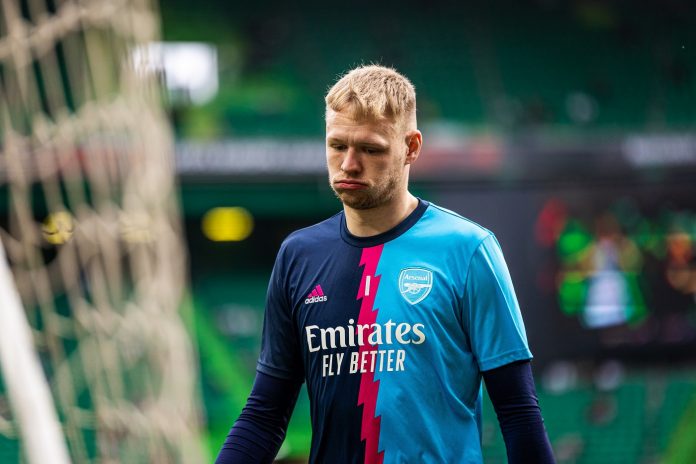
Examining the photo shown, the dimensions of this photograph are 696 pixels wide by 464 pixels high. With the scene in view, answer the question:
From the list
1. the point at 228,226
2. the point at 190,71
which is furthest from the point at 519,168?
the point at 190,71

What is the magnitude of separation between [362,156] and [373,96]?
12cm

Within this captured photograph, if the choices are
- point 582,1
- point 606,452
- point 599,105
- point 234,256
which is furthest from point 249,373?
point 582,1

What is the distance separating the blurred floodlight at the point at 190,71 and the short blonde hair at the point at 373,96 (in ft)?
37.0

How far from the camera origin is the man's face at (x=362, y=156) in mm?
2361

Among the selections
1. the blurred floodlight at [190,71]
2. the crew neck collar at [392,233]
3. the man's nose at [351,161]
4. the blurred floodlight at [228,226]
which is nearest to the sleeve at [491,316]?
the crew neck collar at [392,233]

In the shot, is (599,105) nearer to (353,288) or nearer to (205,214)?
(205,214)

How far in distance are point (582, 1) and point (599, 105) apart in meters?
1.77

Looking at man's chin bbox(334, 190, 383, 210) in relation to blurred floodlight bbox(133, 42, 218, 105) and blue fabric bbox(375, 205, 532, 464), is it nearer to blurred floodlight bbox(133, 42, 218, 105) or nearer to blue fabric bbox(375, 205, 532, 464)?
blue fabric bbox(375, 205, 532, 464)

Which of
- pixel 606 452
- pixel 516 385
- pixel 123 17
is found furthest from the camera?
pixel 606 452

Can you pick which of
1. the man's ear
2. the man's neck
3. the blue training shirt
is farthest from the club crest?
the man's ear

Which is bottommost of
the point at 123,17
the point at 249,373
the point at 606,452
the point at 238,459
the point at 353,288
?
the point at 606,452

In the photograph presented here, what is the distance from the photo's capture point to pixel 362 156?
7.77 feet

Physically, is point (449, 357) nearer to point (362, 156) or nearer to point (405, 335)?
point (405, 335)

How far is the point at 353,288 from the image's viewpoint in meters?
2.47
